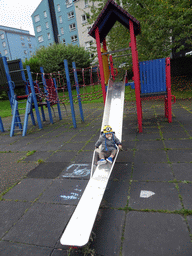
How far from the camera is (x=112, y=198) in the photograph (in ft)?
10.0

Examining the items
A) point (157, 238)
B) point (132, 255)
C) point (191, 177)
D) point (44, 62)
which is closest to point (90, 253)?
point (132, 255)

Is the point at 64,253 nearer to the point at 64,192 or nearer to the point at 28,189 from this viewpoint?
the point at 64,192

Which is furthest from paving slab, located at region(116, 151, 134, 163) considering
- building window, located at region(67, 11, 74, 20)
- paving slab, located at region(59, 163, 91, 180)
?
building window, located at region(67, 11, 74, 20)

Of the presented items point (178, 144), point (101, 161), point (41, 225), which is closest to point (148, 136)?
point (178, 144)

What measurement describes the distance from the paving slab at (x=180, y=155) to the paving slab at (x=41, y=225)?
2.57m

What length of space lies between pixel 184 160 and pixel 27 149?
484 cm

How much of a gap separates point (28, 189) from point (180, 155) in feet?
11.4

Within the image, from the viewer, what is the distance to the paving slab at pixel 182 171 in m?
3.37

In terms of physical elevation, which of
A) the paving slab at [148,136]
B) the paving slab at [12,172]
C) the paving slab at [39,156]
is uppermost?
the paving slab at [148,136]

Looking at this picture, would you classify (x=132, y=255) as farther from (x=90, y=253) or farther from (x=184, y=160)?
(x=184, y=160)

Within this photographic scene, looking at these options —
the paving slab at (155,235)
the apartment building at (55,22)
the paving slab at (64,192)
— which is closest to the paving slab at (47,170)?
the paving slab at (64,192)

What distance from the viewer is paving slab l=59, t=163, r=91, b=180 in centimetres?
390

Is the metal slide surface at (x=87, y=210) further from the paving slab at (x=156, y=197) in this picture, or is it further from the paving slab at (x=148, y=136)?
the paving slab at (x=148, y=136)

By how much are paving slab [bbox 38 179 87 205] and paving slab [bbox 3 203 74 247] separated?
13cm
